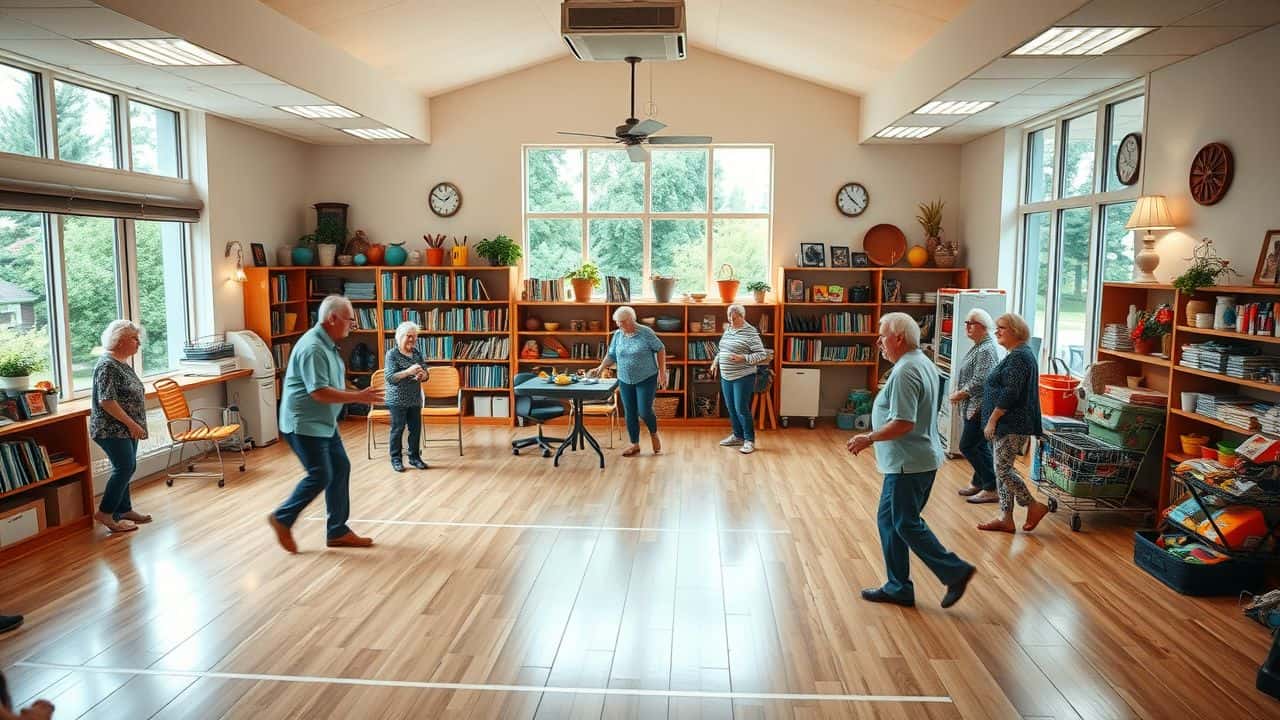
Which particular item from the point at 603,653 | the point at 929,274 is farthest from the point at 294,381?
the point at 929,274

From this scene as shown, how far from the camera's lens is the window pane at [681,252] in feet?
35.0

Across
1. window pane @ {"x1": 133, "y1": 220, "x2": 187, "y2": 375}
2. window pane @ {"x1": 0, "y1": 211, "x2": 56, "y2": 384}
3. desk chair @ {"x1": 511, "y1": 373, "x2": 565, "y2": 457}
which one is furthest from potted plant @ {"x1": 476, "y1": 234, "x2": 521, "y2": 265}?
window pane @ {"x1": 0, "y1": 211, "x2": 56, "y2": 384}

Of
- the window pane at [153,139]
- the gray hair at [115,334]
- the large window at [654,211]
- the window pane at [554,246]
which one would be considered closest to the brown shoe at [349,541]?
the gray hair at [115,334]

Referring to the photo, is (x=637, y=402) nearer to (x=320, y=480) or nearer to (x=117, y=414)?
(x=320, y=480)

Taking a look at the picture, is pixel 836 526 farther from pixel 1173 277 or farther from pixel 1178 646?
pixel 1173 277

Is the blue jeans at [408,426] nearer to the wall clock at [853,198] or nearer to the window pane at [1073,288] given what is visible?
the wall clock at [853,198]

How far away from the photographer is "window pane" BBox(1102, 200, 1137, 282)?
7117 mm

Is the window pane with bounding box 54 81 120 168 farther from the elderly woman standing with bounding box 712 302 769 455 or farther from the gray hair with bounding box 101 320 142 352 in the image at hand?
the elderly woman standing with bounding box 712 302 769 455

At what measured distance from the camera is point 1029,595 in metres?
4.92

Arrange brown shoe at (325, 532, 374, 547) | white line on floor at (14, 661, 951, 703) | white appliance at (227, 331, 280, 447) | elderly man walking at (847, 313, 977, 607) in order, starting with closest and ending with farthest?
1. white line on floor at (14, 661, 951, 703)
2. elderly man walking at (847, 313, 977, 607)
3. brown shoe at (325, 532, 374, 547)
4. white appliance at (227, 331, 280, 447)

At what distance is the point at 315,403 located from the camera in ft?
17.6

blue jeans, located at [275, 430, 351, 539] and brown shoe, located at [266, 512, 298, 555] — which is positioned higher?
blue jeans, located at [275, 430, 351, 539]

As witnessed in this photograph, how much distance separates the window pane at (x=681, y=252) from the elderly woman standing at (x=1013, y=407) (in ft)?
16.7

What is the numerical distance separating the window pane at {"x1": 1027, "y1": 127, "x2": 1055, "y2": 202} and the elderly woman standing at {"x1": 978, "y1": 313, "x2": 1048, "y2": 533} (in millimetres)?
3329
